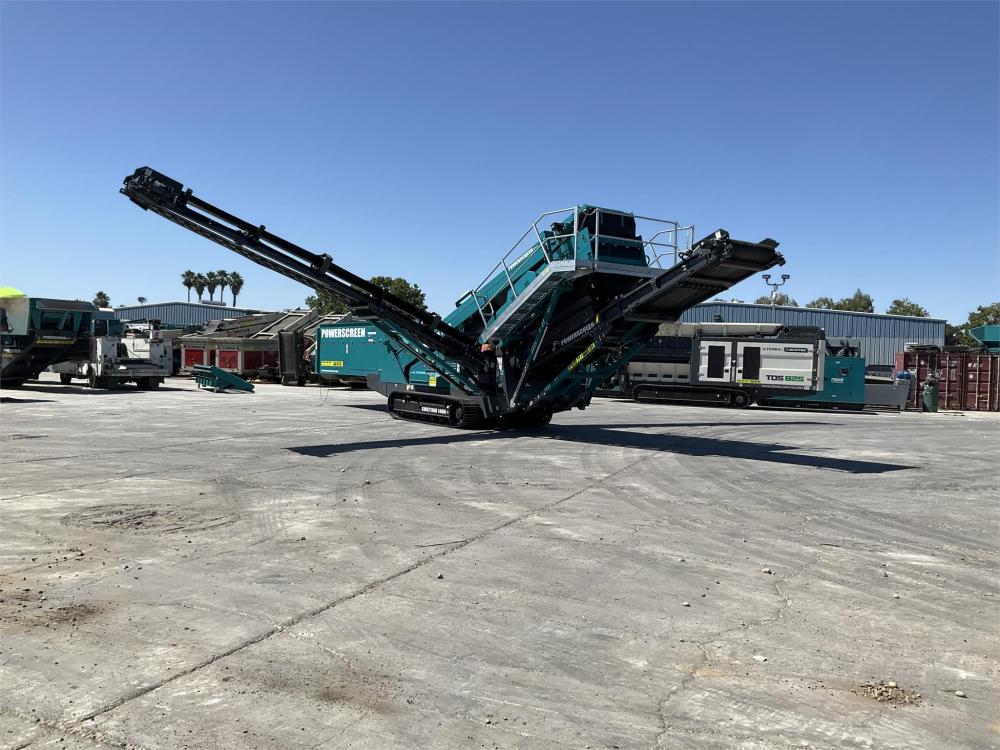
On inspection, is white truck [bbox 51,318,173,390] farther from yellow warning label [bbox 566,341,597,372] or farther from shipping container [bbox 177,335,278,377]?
yellow warning label [bbox 566,341,597,372]

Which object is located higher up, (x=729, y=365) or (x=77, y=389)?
(x=729, y=365)

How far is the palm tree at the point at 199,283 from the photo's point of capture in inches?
4235

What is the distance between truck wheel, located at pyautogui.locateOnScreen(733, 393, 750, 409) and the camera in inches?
1081

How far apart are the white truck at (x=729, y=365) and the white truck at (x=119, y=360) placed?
18596 millimetres

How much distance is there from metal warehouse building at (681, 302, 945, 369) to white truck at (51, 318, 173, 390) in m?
40.2

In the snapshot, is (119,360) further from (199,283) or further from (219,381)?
(199,283)

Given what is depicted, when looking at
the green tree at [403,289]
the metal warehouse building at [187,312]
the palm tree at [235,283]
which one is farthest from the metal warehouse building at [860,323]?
the palm tree at [235,283]

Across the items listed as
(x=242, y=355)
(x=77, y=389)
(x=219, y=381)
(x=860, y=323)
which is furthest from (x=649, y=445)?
(x=860, y=323)

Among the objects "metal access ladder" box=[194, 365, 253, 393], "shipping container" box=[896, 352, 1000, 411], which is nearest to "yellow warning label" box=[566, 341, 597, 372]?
"metal access ladder" box=[194, 365, 253, 393]

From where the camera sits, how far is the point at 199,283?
107750 millimetres

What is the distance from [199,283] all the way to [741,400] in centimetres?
9743

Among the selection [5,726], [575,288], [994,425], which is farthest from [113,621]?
[994,425]

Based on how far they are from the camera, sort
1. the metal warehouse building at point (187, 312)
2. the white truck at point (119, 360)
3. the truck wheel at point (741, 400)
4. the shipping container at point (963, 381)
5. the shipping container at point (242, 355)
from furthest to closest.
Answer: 1. the metal warehouse building at point (187, 312)
2. the shipping container at point (242, 355)
3. the shipping container at point (963, 381)
4. the white truck at point (119, 360)
5. the truck wheel at point (741, 400)

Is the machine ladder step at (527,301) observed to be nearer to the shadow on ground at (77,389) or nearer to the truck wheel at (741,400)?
the truck wheel at (741,400)
